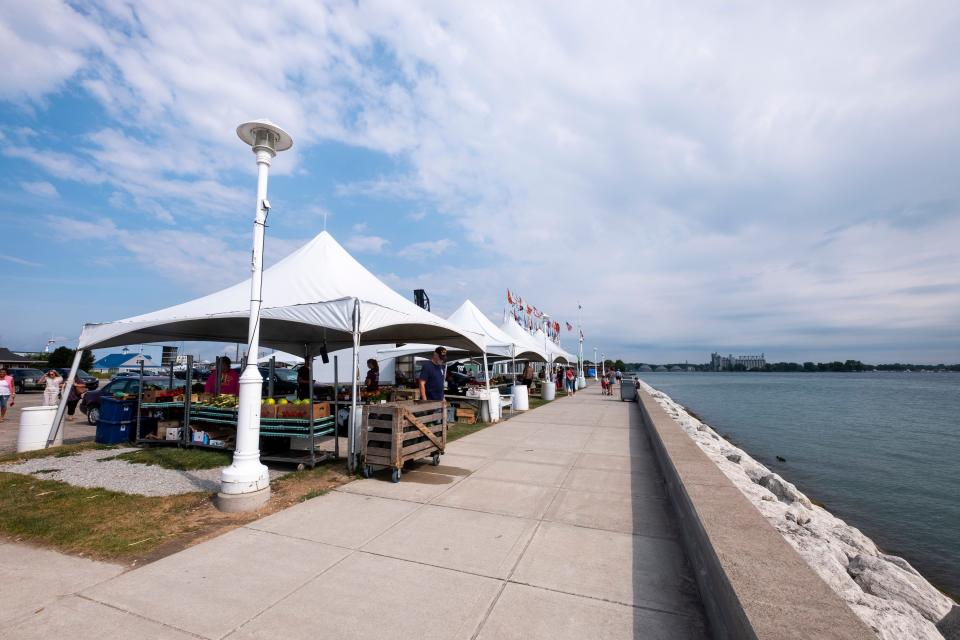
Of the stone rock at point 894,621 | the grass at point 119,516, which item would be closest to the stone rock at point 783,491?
the stone rock at point 894,621

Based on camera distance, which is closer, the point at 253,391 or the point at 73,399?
the point at 253,391

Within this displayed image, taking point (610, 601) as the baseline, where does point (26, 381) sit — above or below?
above

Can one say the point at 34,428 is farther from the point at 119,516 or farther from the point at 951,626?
the point at 951,626

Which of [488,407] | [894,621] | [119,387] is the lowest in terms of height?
[894,621]

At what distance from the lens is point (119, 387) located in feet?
41.1

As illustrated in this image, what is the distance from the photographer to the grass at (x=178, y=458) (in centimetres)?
749

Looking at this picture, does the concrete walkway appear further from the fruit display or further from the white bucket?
the white bucket

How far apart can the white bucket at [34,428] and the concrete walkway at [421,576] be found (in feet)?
23.4

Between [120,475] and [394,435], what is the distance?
437cm

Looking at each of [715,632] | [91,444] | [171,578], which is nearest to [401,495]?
[171,578]

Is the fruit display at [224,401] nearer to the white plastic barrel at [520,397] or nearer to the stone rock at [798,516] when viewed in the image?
the stone rock at [798,516]

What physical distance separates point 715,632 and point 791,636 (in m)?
0.92

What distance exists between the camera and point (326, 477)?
6891mm

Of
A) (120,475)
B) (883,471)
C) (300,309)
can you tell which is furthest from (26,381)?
Result: (883,471)
